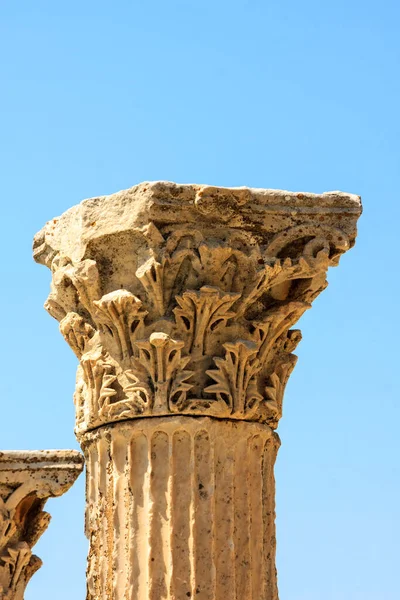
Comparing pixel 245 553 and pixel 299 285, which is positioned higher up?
pixel 299 285

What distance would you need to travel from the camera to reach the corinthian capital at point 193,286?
12.3 m

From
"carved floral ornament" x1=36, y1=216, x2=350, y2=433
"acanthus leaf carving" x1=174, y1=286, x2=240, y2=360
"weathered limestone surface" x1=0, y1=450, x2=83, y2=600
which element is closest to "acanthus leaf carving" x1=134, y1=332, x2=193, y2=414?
"carved floral ornament" x1=36, y1=216, x2=350, y2=433

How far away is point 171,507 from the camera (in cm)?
1202

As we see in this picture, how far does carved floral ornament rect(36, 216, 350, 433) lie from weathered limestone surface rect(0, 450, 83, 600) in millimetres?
3932

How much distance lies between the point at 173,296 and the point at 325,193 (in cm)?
148

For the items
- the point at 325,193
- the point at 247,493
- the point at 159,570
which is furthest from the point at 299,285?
the point at 159,570

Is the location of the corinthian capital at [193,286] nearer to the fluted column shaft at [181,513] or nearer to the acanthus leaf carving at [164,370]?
the acanthus leaf carving at [164,370]

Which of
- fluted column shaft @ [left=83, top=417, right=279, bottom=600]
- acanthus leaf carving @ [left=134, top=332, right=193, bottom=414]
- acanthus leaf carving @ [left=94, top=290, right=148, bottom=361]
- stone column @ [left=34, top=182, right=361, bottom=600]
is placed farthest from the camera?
acanthus leaf carving @ [left=94, top=290, right=148, bottom=361]

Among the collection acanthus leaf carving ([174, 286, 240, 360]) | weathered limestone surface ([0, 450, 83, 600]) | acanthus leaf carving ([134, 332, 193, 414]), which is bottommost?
acanthus leaf carving ([134, 332, 193, 414])

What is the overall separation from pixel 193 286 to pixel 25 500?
5652mm

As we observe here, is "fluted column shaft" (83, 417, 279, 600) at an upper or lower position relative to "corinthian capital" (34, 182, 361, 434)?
lower

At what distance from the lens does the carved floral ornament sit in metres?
12.3

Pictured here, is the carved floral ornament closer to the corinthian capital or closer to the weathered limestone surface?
the corinthian capital

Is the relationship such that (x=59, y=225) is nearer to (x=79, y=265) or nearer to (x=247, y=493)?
(x=79, y=265)
